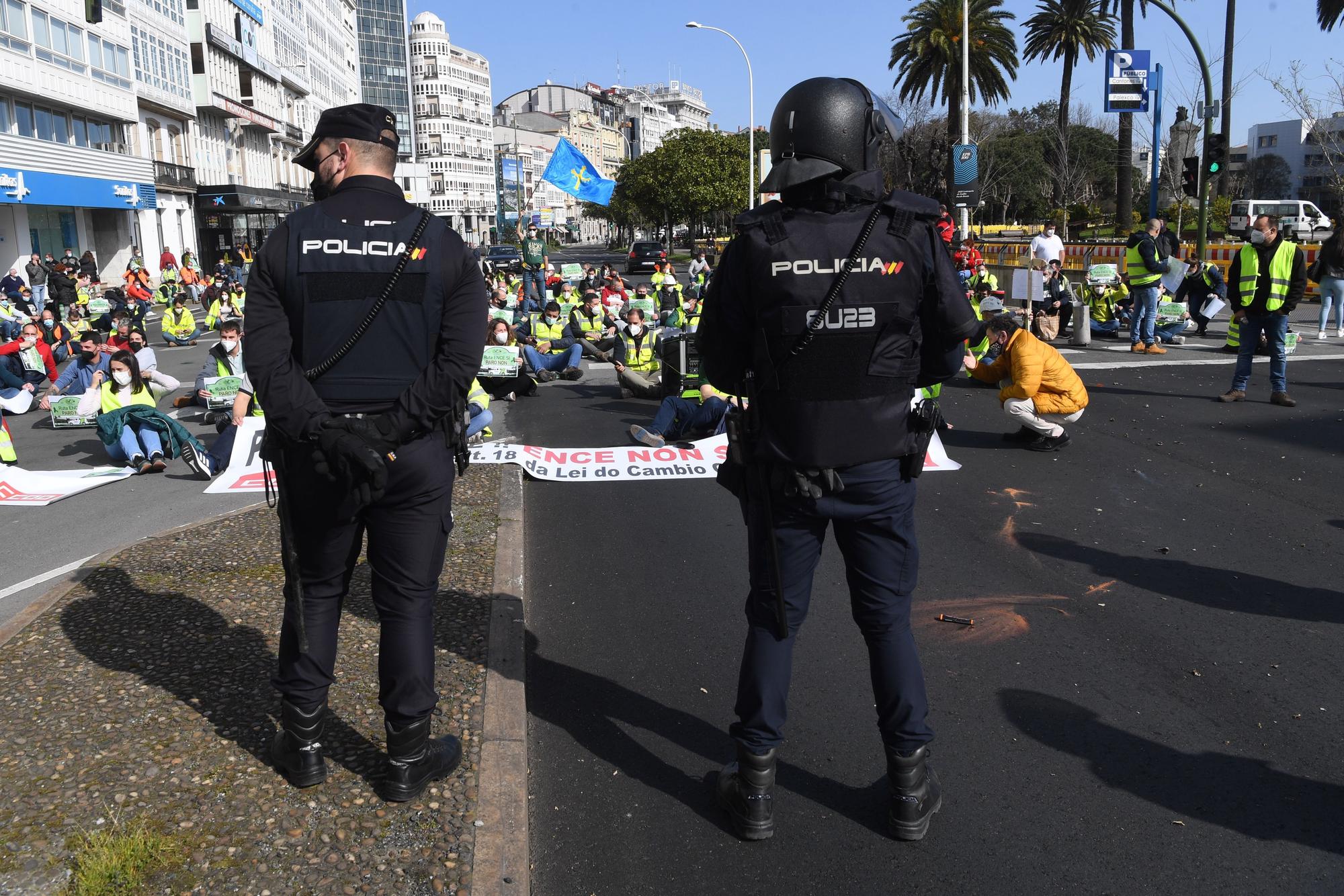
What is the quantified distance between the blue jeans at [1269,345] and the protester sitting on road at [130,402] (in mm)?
10431

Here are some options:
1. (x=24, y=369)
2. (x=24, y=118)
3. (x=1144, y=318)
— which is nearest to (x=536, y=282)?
(x=24, y=369)

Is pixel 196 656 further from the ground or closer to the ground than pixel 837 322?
closer to the ground

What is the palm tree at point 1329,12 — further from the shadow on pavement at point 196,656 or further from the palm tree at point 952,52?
the shadow on pavement at point 196,656

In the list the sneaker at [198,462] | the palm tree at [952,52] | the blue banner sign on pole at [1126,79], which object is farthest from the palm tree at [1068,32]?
the sneaker at [198,462]

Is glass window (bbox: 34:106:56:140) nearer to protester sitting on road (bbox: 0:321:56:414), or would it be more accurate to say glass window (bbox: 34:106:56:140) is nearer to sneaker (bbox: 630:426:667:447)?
protester sitting on road (bbox: 0:321:56:414)

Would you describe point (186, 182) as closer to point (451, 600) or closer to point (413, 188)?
point (413, 188)

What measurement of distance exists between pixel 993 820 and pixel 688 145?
236 feet

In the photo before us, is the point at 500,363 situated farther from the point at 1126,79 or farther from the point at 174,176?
the point at 174,176

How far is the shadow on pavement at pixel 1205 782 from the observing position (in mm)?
3461

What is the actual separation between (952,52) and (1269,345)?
106 ft

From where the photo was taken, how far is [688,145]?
237 ft

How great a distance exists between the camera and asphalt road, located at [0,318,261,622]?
682cm

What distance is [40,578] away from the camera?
6523 mm

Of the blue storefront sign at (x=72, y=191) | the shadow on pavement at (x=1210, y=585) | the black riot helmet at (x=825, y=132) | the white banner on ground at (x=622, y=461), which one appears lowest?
the shadow on pavement at (x=1210, y=585)
